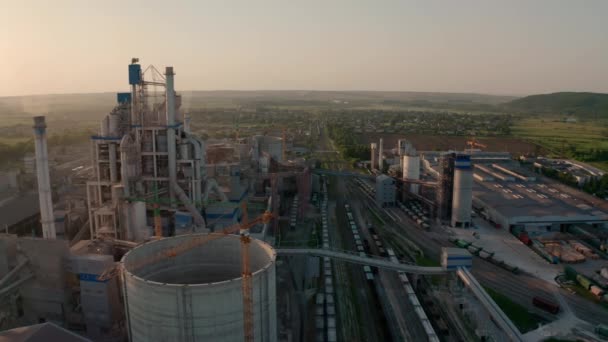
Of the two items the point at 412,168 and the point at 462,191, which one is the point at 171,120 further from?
the point at 412,168

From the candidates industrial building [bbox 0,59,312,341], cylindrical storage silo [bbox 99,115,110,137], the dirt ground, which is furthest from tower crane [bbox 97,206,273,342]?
the dirt ground

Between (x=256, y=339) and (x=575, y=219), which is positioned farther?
(x=575, y=219)

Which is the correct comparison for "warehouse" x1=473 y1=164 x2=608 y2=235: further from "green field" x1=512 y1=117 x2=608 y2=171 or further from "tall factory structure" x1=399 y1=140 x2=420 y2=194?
"green field" x1=512 y1=117 x2=608 y2=171

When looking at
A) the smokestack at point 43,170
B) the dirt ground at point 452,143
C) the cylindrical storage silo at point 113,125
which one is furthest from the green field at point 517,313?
the dirt ground at point 452,143

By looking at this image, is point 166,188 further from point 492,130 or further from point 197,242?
point 492,130

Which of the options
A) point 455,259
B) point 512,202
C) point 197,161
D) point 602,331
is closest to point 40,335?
point 197,161

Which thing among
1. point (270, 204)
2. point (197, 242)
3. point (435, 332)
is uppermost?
point (197, 242)

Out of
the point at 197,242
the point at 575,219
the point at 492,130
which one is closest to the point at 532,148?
the point at 492,130
